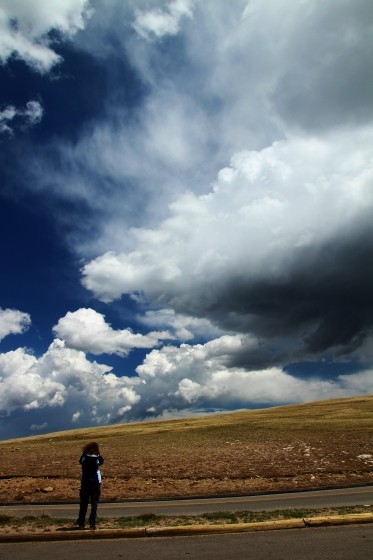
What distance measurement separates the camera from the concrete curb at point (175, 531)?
1134 cm

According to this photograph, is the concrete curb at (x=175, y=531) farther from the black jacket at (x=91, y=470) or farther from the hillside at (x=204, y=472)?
the hillside at (x=204, y=472)

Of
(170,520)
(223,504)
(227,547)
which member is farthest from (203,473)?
(227,547)

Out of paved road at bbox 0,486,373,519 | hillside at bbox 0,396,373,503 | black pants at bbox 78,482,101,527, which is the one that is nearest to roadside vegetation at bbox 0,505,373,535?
black pants at bbox 78,482,101,527

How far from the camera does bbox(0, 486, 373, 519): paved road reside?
15109 millimetres

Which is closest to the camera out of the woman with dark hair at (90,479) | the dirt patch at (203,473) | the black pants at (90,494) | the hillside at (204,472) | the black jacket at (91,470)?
the black pants at (90,494)

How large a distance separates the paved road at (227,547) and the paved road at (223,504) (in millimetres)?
3922

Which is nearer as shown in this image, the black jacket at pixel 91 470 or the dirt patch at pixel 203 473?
the black jacket at pixel 91 470

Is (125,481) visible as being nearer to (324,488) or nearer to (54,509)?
(54,509)

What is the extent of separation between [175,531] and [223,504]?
18.1ft

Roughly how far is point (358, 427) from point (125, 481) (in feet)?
113

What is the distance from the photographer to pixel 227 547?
10.0 metres

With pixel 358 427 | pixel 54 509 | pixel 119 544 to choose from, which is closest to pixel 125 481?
pixel 54 509

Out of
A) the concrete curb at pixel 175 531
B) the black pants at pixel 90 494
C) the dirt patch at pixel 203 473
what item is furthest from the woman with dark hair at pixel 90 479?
the dirt patch at pixel 203 473

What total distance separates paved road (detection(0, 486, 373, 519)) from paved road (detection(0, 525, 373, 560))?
3.92 metres
